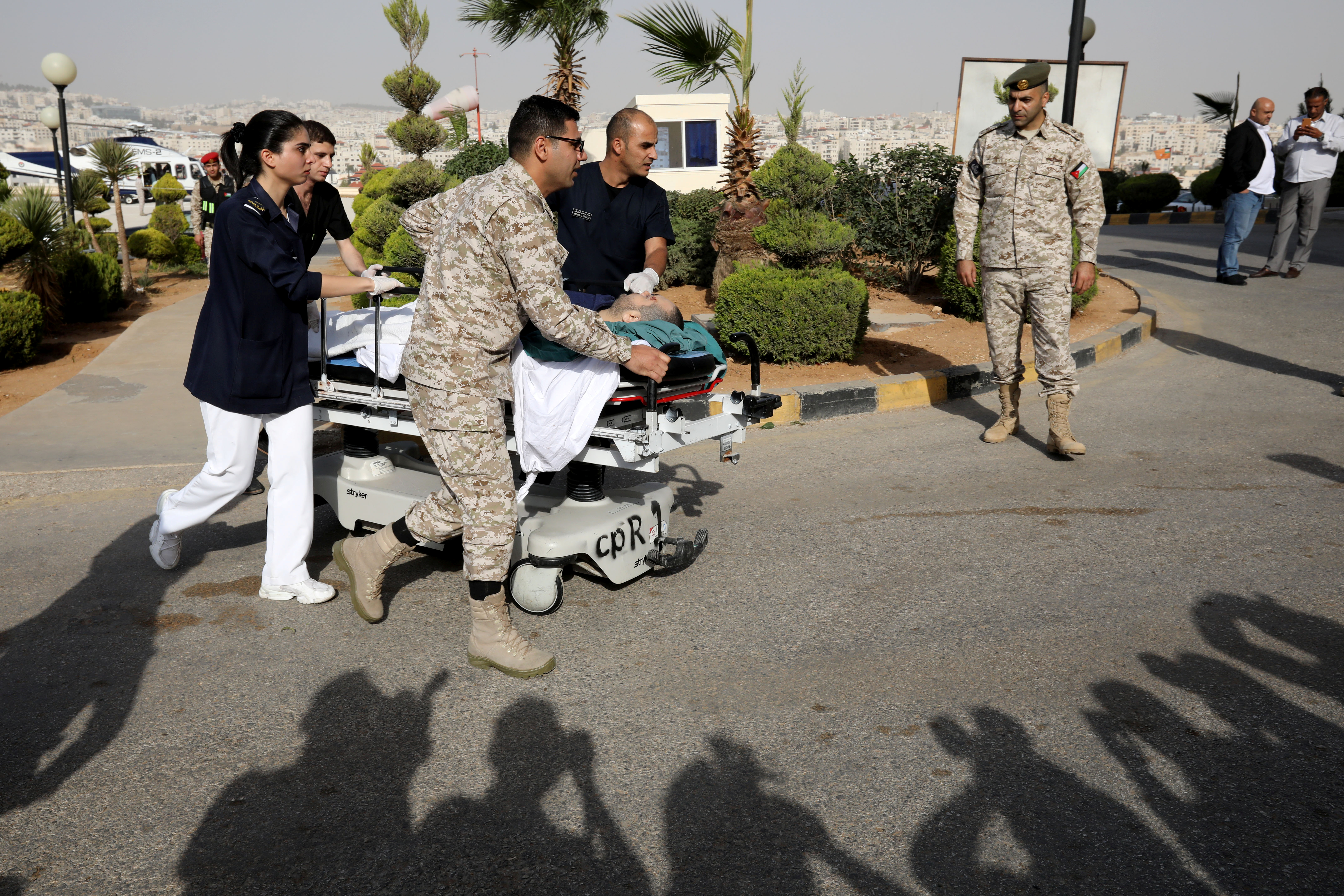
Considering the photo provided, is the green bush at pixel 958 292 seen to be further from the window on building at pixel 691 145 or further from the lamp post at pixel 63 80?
the window on building at pixel 691 145

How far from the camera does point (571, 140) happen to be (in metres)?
3.07

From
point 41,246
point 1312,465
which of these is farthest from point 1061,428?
point 41,246

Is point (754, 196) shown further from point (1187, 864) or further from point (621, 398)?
point (1187, 864)

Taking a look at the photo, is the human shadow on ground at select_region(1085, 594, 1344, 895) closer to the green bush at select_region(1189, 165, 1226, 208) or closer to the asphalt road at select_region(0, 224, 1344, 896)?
the asphalt road at select_region(0, 224, 1344, 896)

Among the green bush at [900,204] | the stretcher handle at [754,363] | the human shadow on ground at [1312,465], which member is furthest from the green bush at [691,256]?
the stretcher handle at [754,363]

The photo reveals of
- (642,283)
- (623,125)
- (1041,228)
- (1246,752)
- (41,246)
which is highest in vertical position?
(623,125)

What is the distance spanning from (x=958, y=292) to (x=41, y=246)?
31.4ft

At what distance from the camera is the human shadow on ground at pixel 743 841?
2176 mm

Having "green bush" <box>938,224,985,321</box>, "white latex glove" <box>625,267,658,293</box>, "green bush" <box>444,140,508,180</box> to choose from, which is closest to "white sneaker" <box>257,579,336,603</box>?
"white latex glove" <box>625,267,658,293</box>

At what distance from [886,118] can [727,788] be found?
691ft

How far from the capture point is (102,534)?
4.59 metres

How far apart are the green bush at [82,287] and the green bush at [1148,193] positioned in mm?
24433

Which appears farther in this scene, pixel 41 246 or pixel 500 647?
pixel 41 246

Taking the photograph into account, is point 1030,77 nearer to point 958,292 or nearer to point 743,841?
point 958,292
